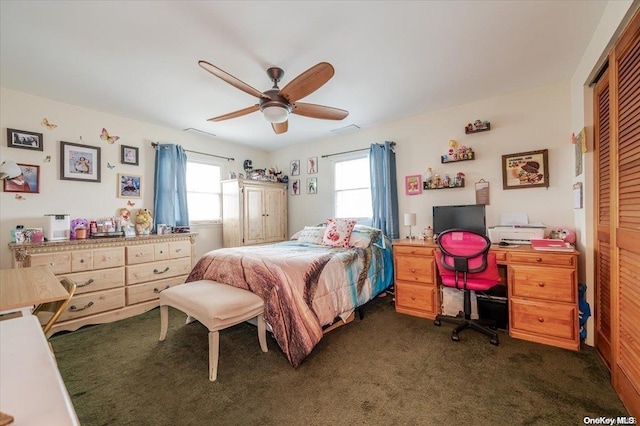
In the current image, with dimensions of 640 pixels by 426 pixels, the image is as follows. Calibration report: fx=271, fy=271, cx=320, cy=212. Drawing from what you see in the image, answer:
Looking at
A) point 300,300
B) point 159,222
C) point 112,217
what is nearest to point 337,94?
point 300,300

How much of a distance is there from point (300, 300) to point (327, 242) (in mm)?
1292

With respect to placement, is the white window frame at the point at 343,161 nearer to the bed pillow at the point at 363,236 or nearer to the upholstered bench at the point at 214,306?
the bed pillow at the point at 363,236

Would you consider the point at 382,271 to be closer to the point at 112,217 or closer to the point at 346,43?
the point at 346,43

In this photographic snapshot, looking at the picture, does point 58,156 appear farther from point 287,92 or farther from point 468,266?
point 468,266

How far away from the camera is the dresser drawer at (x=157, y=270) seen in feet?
10.4

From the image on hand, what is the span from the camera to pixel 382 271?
3.42 meters

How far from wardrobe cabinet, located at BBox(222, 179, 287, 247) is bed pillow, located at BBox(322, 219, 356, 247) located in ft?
4.63

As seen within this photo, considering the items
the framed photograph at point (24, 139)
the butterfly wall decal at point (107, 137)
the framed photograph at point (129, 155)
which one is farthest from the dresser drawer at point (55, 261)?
the butterfly wall decal at point (107, 137)

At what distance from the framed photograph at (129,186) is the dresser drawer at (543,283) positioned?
445 cm

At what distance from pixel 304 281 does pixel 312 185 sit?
8.75 ft

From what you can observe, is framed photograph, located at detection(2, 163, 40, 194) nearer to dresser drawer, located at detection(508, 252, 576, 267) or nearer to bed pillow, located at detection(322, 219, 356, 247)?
bed pillow, located at detection(322, 219, 356, 247)

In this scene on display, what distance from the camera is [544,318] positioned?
2.29m

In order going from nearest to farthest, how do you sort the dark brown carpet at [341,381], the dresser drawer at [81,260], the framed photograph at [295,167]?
the dark brown carpet at [341,381] < the dresser drawer at [81,260] < the framed photograph at [295,167]

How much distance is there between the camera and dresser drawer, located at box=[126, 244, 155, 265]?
10.3 feet
